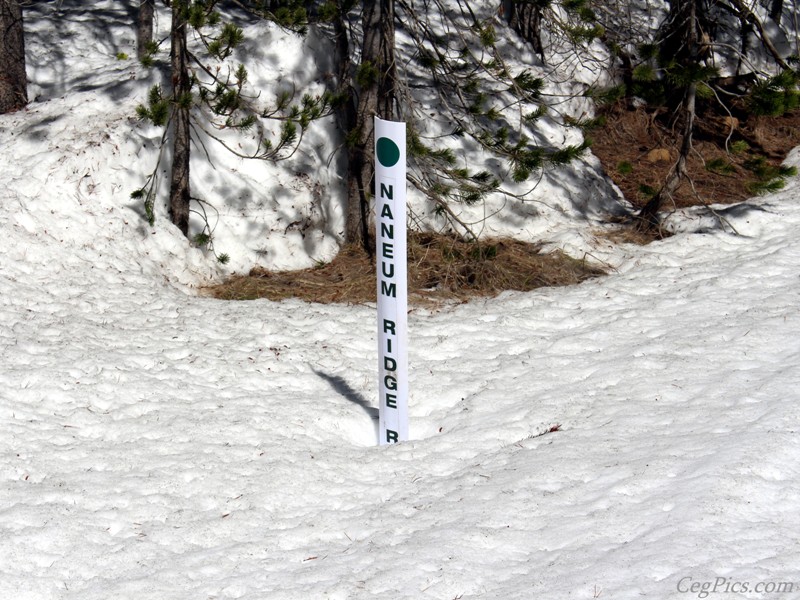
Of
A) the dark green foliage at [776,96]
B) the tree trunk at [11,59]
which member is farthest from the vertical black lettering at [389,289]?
the tree trunk at [11,59]

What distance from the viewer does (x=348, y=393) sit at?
7016mm

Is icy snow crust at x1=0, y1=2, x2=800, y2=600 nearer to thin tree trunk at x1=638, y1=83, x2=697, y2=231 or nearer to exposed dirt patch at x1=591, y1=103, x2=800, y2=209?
thin tree trunk at x1=638, y1=83, x2=697, y2=231

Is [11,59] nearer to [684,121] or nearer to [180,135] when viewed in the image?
[180,135]

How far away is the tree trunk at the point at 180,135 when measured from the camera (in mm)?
8344

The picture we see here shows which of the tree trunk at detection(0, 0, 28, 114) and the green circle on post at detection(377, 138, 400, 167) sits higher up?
the tree trunk at detection(0, 0, 28, 114)

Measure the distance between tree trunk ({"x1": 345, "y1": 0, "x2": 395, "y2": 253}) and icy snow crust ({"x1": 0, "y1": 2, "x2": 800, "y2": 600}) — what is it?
82 cm

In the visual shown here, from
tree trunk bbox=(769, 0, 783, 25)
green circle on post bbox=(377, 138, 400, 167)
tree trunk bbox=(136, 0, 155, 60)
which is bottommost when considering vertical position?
green circle on post bbox=(377, 138, 400, 167)

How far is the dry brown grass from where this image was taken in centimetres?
878

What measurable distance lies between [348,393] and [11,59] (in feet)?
18.5

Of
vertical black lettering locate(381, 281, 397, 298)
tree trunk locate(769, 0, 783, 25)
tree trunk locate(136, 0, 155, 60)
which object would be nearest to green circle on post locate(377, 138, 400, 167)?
vertical black lettering locate(381, 281, 397, 298)

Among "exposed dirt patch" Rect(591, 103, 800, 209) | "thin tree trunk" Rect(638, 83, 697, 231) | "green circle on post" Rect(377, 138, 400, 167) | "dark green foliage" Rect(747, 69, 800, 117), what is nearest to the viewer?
"green circle on post" Rect(377, 138, 400, 167)

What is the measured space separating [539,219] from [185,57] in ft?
14.0

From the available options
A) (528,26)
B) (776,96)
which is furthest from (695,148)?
(776,96)

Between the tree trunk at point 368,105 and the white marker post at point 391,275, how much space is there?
277cm
